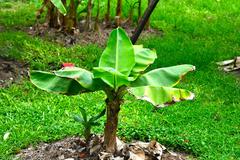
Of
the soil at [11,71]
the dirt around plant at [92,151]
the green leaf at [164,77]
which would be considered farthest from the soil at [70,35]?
the green leaf at [164,77]

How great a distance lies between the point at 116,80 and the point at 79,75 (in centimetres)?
29

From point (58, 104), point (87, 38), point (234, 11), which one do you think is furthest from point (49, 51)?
point (234, 11)

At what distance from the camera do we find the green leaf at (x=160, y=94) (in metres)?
4.41

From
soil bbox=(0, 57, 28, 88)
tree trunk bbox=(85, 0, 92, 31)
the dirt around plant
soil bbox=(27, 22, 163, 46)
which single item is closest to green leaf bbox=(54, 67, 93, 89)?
the dirt around plant

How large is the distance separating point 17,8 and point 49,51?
2.99 meters

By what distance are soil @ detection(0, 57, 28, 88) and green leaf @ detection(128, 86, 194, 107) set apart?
3.10 metres

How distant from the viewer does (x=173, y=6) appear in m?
11.7

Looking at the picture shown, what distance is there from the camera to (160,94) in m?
4.45

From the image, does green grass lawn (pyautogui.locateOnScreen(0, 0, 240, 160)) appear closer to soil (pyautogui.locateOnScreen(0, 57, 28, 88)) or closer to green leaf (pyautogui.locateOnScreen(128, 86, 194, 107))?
soil (pyautogui.locateOnScreen(0, 57, 28, 88))

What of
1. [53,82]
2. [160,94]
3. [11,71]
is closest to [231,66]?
[11,71]

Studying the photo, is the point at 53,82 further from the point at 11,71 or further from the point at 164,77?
the point at 11,71

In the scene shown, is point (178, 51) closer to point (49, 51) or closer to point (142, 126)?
point (49, 51)

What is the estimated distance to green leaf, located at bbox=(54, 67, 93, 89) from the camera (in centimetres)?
452

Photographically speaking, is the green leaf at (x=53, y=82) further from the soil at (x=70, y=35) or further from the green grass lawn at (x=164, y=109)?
the soil at (x=70, y=35)
